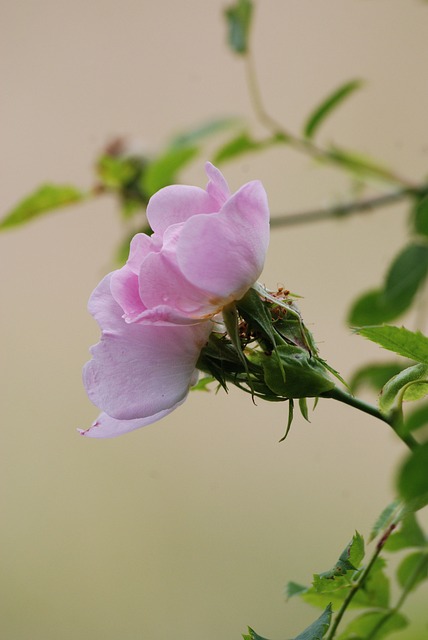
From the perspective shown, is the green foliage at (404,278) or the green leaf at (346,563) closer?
the green leaf at (346,563)

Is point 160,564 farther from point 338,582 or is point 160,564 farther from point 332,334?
point 338,582

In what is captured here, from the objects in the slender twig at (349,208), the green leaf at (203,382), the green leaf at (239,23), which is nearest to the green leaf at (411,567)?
the green leaf at (203,382)

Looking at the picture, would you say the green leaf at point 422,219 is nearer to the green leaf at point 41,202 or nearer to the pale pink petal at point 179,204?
the pale pink petal at point 179,204

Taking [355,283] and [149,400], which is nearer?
[149,400]

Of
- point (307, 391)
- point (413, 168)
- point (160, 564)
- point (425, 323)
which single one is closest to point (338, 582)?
point (307, 391)

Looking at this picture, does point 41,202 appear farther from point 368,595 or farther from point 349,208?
point 368,595

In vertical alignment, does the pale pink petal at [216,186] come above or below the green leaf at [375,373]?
above
